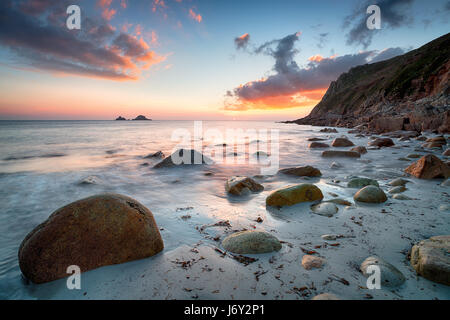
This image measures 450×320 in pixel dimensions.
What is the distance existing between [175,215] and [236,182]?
162cm

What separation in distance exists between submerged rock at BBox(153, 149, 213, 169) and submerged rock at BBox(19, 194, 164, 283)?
210 inches

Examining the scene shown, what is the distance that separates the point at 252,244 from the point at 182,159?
618cm

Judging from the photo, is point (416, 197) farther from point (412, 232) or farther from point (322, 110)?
point (322, 110)

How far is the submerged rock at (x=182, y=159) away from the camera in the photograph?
7.77 meters

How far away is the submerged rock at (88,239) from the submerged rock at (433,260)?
2.65 metres

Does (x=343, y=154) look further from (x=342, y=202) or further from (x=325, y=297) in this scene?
(x=325, y=297)

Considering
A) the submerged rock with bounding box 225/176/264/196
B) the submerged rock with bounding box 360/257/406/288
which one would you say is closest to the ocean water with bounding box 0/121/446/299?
the submerged rock with bounding box 225/176/264/196

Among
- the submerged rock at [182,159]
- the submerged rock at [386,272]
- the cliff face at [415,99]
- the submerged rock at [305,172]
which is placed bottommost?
the submerged rock at [386,272]

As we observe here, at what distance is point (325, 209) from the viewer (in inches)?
131

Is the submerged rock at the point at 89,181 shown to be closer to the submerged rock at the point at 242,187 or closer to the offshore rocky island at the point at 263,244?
the offshore rocky island at the point at 263,244

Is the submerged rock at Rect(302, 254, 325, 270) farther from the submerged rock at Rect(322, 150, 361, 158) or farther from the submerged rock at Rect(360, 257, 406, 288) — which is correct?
the submerged rock at Rect(322, 150, 361, 158)

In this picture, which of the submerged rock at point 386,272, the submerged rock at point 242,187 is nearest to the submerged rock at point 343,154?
the submerged rock at point 242,187
